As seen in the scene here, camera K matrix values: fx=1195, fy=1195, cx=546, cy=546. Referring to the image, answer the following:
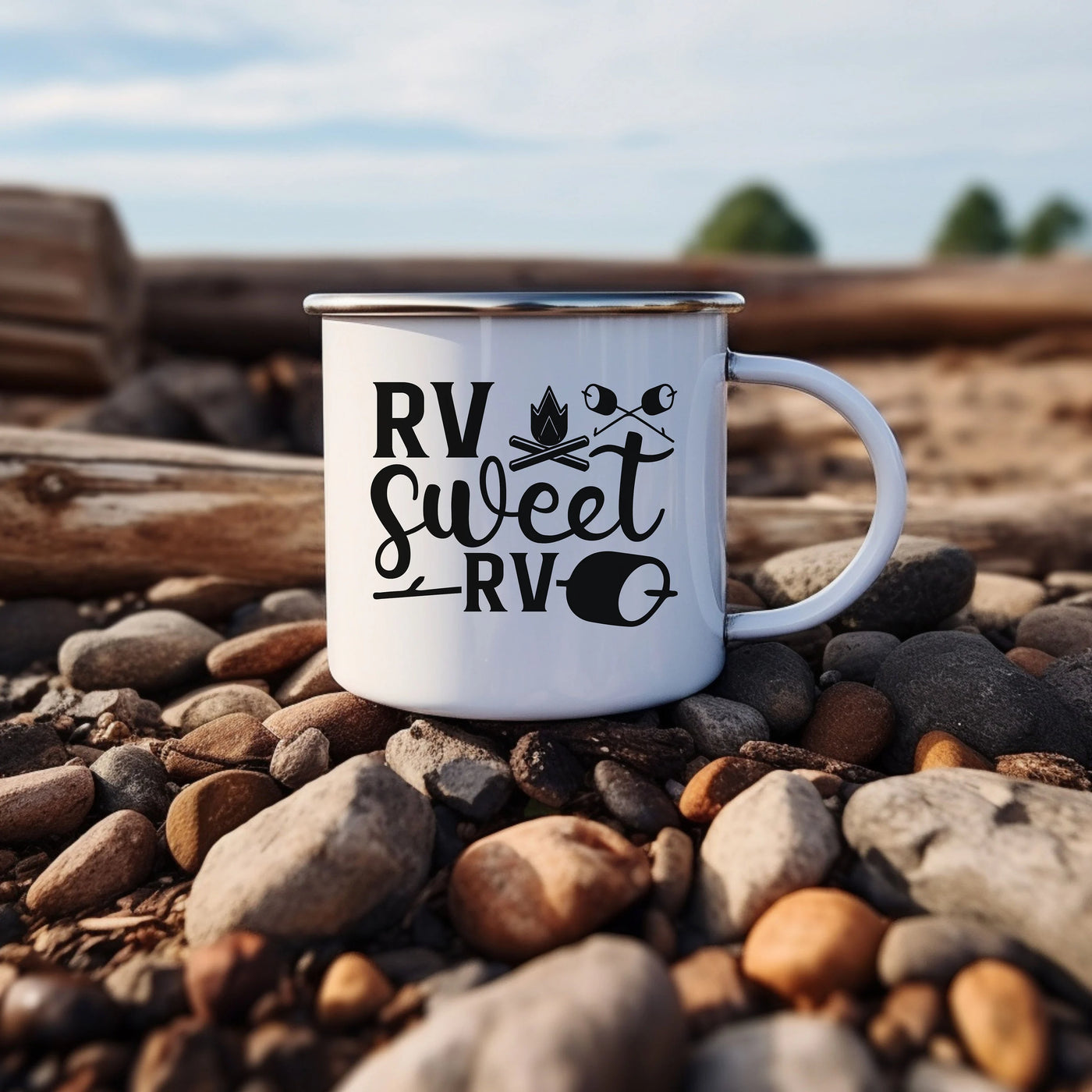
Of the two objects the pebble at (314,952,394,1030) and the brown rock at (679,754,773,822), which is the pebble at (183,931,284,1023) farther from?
the brown rock at (679,754,773,822)

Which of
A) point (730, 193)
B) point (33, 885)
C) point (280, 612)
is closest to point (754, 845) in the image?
point (33, 885)

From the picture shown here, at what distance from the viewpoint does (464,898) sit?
1.59 metres

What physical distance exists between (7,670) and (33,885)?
1.00 meters

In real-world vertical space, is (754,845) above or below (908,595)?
below

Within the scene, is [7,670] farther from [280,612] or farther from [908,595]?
[908,595]

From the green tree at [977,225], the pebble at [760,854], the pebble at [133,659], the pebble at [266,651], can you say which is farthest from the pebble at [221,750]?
the green tree at [977,225]

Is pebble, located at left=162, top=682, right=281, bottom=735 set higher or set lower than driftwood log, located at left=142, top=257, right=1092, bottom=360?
lower

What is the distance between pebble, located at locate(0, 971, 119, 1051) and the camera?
54.3 inches

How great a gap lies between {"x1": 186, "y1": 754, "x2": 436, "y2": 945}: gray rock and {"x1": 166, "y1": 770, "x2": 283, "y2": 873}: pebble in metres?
0.10

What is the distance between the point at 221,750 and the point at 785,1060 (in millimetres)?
1127

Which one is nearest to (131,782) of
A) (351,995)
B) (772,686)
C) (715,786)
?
(351,995)

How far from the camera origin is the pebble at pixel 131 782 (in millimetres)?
1954

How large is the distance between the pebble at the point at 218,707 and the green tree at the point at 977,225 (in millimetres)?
12981

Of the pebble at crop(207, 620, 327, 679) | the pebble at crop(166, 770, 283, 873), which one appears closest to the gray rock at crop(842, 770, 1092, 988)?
the pebble at crop(166, 770, 283, 873)
